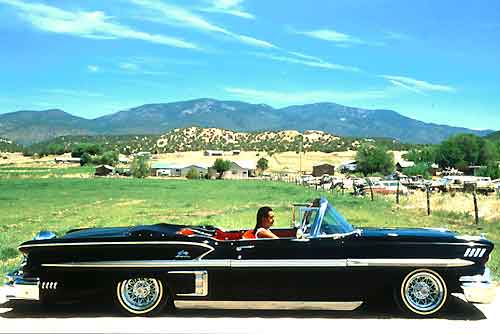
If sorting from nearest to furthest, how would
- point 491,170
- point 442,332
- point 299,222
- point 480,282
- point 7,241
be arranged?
point 442,332 < point 480,282 < point 299,222 < point 7,241 < point 491,170

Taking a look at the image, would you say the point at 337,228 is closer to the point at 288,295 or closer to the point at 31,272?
the point at 288,295

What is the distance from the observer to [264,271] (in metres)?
6.69

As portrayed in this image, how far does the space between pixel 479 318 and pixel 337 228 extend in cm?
184

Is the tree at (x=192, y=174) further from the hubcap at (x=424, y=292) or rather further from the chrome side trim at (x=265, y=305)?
the hubcap at (x=424, y=292)

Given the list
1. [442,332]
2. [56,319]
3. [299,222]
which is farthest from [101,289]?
[442,332]

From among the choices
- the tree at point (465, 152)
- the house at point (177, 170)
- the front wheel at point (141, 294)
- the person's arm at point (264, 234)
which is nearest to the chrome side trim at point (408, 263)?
the person's arm at point (264, 234)

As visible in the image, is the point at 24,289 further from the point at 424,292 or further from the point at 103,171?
the point at 103,171

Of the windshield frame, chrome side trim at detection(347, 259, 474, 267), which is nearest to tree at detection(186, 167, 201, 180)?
the windshield frame

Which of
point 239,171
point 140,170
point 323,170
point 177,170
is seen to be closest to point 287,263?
point 140,170

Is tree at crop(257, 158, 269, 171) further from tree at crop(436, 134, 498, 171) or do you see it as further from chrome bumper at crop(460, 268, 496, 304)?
chrome bumper at crop(460, 268, 496, 304)

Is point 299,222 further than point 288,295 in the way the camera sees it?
Yes

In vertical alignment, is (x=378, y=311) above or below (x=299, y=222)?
below

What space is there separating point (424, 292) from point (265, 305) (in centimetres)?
178

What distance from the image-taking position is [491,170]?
86000mm
